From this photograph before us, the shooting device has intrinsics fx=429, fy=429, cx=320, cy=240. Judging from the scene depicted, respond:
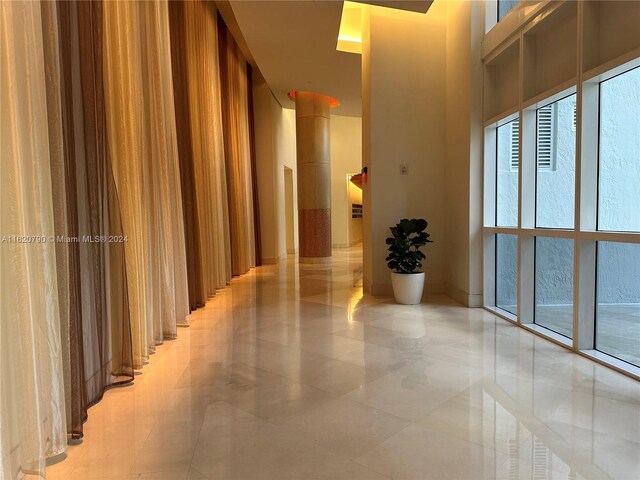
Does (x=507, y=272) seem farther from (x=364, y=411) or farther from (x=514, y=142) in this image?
(x=364, y=411)

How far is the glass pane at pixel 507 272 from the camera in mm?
5035

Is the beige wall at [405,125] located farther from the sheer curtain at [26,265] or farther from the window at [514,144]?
the sheer curtain at [26,265]

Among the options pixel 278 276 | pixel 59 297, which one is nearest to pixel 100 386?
pixel 59 297

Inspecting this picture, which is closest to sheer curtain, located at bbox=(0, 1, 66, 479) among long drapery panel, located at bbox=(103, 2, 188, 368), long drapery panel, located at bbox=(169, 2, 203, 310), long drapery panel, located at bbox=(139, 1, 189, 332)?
long drapery panel, located at bbox=(103, 2, 188, 368)

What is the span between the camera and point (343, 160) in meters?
17.0

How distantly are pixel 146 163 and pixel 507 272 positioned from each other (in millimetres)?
4260

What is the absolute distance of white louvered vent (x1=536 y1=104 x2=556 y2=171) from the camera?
4.38 m

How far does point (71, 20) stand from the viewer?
8.86 feet

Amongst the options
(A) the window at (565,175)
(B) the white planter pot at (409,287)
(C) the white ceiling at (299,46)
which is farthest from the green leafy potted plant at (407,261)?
(C) the white ceiling at (299,46)

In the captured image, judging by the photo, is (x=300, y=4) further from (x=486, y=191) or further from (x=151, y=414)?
(x=151, y=414)

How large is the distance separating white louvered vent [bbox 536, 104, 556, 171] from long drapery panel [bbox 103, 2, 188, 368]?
3.96 m

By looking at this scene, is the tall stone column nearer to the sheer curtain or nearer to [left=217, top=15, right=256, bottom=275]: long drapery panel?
[left=217, top=15, right=256, bottom=275]: long drapery panel

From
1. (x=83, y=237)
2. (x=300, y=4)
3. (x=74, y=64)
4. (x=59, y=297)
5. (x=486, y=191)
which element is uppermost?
(x=300, y=4)

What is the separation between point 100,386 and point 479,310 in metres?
4.34
